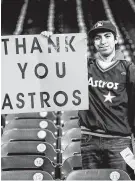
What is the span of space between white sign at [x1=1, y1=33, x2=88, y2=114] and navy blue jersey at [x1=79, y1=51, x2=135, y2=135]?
0.09 meters

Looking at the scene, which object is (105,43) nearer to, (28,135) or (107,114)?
(107,114)

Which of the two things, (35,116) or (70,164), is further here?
(35,116)

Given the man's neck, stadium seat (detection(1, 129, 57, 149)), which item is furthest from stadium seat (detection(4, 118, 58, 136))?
the man's neck

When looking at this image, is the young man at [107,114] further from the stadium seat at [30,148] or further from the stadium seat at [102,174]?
the stadium seat at [30,148]

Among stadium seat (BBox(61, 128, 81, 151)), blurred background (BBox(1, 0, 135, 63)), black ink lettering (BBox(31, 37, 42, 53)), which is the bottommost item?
stadium seat (BBox(61, 128, 81, 151))

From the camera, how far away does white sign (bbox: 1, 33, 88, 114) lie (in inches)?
64.8

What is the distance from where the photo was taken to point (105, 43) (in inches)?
68.6

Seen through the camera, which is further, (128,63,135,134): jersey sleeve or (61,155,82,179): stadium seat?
(61,155,82,179): stadium seat

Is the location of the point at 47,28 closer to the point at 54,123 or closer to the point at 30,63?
the point at 54,123

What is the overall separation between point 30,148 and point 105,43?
0.71 m

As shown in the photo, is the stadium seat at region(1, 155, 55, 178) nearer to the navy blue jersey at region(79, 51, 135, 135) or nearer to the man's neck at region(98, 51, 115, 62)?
the navy blue jersey at region(79, 51, 135, 135)

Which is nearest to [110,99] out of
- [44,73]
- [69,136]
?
[44,73]

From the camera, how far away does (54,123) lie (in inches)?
103

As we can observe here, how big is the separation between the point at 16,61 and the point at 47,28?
2.56m
